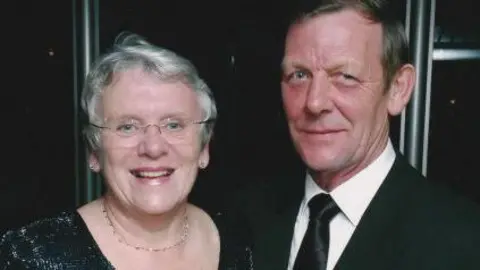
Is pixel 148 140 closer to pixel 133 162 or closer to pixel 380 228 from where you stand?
pixel 133 162

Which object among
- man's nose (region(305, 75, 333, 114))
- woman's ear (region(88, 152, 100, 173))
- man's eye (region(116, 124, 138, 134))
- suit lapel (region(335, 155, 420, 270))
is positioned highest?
man's nose (region(305, 75, 333, 114))

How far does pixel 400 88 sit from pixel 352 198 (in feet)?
1.18

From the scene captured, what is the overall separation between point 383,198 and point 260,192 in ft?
1.64

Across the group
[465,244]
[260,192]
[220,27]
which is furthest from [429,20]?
[465,244]

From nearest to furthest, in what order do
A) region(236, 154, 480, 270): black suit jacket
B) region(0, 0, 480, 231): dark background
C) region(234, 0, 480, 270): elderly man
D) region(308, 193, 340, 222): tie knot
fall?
region(236, 154, 480, 270): black suit jacket < region(234, 0, 480, 270): elderly man < region(308, 193, 340, 222): tie knot < region(0, 0, 480, 231): dark background

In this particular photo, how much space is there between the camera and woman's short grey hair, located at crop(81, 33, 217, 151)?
5.25ft

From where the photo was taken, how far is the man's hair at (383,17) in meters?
1.60

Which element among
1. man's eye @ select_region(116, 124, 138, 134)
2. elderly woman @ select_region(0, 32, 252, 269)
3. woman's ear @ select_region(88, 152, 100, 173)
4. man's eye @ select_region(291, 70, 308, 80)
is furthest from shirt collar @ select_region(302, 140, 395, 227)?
woman's ear @ select_region(88, 152, 100, 173)

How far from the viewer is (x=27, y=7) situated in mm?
2666

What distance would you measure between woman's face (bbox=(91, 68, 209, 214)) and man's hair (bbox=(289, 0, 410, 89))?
1.33 ft

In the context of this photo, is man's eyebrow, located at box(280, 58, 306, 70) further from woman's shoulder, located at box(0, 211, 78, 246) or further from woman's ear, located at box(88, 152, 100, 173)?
woman's shoulder, located at box(0, 211, 78, 246)

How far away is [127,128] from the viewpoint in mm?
1598

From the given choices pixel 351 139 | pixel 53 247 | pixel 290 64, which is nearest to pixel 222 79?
pixel 290 64

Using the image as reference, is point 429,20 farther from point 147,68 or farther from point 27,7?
point 27,7
